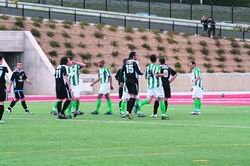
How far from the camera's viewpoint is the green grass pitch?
13609 mm

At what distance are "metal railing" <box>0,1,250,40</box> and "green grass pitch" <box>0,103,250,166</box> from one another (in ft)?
121

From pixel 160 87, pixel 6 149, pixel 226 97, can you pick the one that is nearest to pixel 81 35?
pixel 226 97

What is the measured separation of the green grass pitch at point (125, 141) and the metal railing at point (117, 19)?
36.8 metres

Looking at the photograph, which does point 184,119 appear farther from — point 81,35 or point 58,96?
point 81,35

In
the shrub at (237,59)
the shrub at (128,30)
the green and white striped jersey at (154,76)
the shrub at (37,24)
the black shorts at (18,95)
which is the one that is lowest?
the black shorts at (18,95)

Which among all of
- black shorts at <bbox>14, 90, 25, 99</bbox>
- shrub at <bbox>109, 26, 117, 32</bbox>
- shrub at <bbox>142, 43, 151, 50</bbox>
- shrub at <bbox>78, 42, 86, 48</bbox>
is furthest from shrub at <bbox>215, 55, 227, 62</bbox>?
black shorts at <bbox>14, 90, 25, 99</bbox>

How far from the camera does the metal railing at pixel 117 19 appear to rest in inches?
2378

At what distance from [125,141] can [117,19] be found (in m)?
47.4

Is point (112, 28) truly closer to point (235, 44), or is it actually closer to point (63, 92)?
point (235, 44)

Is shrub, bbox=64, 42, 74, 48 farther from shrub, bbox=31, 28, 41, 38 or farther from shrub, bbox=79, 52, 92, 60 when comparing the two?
shrub, bbox=31, 28, 41, 38

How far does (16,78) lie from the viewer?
90.2 ft

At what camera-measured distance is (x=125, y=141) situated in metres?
16.6

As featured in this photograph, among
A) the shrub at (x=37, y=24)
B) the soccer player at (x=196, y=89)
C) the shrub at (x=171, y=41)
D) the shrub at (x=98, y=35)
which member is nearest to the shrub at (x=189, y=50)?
the shrub at (x=171, y=41)

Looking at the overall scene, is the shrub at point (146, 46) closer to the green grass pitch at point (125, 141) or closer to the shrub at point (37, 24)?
the shrub at point (37, 24)
